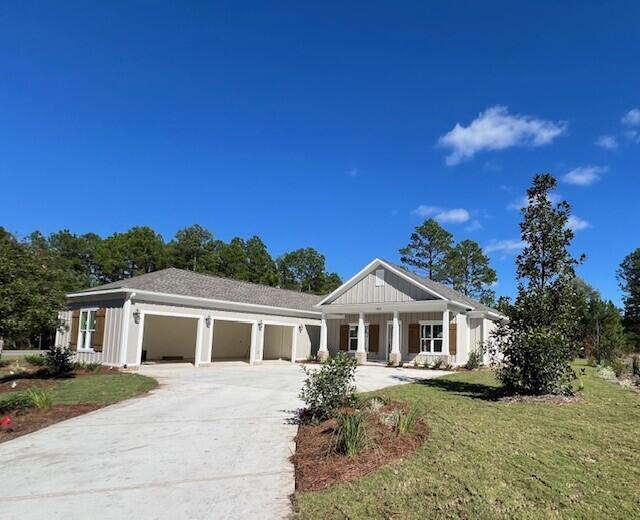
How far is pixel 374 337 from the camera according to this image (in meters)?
26.4

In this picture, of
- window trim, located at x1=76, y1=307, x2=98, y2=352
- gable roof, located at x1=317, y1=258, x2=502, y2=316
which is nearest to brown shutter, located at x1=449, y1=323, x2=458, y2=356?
gable roof, located at x1=317, y1=258, x2=502, y2=316

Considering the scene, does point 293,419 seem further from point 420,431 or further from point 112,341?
point 112,341

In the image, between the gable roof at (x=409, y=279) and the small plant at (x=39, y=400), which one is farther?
the gable roof at (x=409, y=279)

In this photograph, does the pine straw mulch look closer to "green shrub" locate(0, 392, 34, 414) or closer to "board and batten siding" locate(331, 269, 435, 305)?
"green shrub" locate(0, 392, 34, 414)

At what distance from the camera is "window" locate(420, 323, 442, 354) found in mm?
23758

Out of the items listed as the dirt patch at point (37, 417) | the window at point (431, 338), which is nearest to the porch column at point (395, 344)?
the window at point (431, 338)

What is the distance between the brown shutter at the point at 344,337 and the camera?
2730cm

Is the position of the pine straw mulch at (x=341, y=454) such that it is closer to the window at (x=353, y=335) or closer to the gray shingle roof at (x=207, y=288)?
the gray shingle roof at (x=207, y=288)

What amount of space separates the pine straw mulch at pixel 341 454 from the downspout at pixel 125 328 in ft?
41.1

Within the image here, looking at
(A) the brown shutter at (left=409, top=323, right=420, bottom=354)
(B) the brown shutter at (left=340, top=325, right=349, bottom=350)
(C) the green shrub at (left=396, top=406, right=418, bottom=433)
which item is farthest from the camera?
(B) the brown shutter at (left=340, top=325, right=349, bottom=350)

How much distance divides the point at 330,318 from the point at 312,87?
46.6 feet

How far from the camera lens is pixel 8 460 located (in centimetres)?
630

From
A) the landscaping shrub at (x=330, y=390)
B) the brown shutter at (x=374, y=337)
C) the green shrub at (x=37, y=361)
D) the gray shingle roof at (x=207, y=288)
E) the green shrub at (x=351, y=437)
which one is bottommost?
the green shrub at (x=37, y=361)

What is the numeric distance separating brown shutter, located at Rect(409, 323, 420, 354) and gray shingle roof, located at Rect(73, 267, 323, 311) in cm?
622
